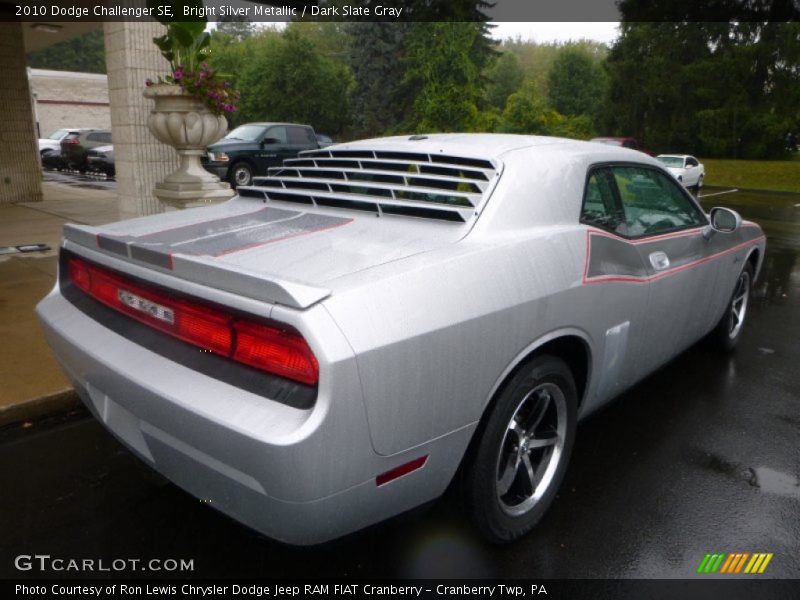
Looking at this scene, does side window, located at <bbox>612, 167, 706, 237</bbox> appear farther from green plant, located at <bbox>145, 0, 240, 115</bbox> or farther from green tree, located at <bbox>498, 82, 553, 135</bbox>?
green tree, located at <bbox>498, 82, 553, 135</bbox>

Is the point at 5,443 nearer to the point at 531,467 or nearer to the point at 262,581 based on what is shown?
the point at 262,581

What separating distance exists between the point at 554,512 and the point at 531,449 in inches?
14.3

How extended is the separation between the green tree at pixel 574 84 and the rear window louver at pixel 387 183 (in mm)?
50442

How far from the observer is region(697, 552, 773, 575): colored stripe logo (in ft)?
8.16

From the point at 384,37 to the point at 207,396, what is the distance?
36.7 metres

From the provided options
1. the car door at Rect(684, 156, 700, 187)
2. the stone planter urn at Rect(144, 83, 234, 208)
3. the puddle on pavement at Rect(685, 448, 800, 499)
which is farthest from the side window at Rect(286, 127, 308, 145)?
the puddle on pavement at Rect(685, 448, 800, 499)

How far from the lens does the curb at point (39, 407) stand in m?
3.50

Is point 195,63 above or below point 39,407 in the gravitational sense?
above

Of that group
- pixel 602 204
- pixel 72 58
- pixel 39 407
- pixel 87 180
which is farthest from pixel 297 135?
pixel 72 58

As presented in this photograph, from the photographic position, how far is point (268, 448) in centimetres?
178

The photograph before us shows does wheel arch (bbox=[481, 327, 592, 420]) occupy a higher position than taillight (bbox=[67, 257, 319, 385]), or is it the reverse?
taillight (bbox=[67, 257, 319, 385])

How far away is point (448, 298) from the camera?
2133mm

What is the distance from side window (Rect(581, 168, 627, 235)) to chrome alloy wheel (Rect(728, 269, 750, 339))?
193 centimetres

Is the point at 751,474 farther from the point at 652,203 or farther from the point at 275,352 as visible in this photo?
the point at 275,352
